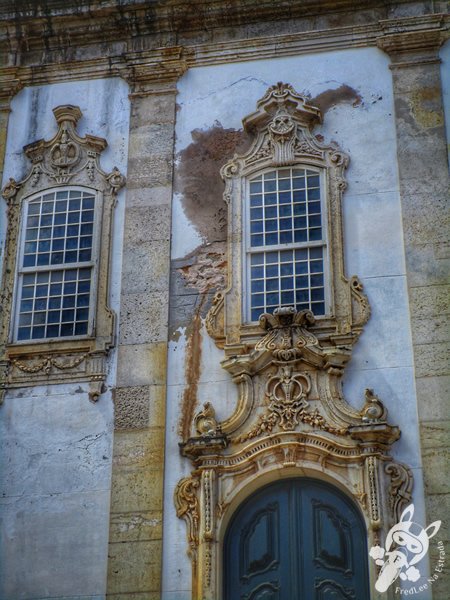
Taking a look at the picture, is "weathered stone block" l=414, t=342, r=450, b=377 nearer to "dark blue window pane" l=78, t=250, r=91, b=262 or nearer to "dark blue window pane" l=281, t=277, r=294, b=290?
"dark blue window pane" l=281, t=277, r=294, b=290

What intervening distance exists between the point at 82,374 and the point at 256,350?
197 cm

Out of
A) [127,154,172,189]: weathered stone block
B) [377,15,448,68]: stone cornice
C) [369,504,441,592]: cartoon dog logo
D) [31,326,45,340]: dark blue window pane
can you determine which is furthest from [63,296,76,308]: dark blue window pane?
[377,15,448,68]: stone cornice

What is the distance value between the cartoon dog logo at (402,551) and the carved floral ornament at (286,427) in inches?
4.4

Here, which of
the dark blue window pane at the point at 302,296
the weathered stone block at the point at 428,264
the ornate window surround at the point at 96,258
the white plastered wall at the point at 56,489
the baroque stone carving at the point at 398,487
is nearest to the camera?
the baroque stone carving at the point at 398,487

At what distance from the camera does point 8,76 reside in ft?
49.7

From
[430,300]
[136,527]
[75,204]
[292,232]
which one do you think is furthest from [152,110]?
[136,527]

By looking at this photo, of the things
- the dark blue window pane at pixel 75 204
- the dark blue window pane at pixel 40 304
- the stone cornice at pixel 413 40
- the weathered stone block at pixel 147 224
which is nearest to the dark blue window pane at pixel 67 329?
the dark blue window pane at pixel 40 304

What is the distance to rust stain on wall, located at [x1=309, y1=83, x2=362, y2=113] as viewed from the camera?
555 inches

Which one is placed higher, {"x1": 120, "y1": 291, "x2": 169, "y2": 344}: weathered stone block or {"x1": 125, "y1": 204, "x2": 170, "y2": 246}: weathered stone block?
{"x1": 125, "y1": 204, "x2": 170, "y2": 246}: weathered stone block

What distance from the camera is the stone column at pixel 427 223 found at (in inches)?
475

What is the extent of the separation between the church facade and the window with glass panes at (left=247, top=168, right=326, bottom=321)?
0.03 metres

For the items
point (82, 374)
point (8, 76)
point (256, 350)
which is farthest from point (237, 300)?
point (8, 76)

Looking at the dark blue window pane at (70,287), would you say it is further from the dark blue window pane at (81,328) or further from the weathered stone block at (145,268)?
the weathered stone block at (145,268)

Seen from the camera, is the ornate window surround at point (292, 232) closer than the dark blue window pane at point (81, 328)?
Yes
